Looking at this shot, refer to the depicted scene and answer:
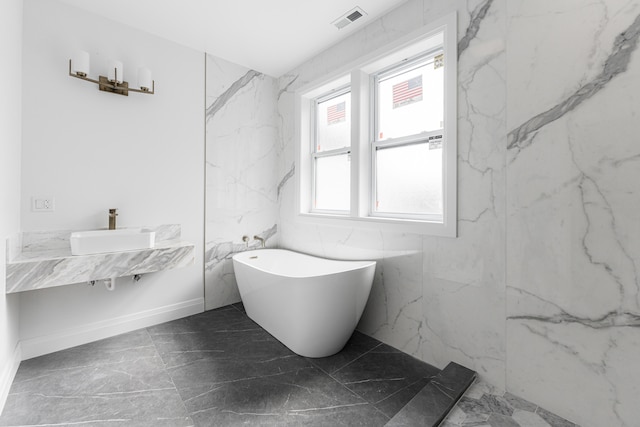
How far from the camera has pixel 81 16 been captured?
213 cm

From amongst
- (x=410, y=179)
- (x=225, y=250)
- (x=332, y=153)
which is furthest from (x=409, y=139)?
(x=225, y=250)

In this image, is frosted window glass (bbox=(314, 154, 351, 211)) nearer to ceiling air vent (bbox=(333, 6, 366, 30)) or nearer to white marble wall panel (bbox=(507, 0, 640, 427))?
ceiling air vent (bbox=(333, 6, 366, 30))

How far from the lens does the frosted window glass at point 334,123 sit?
282 cm

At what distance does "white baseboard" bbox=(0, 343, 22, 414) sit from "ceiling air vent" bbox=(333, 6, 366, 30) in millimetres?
3035

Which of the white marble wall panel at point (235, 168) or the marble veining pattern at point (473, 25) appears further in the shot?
the white marble wall panel at point (235, 168)

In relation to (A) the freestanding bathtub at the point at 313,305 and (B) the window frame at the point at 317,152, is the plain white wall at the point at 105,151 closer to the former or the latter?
(A) the freestanding bathtub at the point at 313,305

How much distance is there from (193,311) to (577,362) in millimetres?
2767

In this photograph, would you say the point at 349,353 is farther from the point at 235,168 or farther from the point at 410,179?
the point at 235,168

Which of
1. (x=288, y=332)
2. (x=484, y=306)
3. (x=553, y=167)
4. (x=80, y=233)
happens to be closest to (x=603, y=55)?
(x=553, y=167)

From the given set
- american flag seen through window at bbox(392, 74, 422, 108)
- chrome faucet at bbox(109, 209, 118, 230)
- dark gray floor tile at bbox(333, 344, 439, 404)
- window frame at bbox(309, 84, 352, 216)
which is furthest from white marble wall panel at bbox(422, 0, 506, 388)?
chrome faucet at bbox(109, 209, 118, 230)

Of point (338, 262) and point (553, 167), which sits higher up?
point (553, 167)

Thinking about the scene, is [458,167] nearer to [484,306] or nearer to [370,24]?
[484,306]

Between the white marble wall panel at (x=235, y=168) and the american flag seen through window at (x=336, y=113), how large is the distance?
2.24 feet

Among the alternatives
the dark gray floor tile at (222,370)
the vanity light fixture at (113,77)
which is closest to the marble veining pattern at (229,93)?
the vanity light fixture at (113,77)
